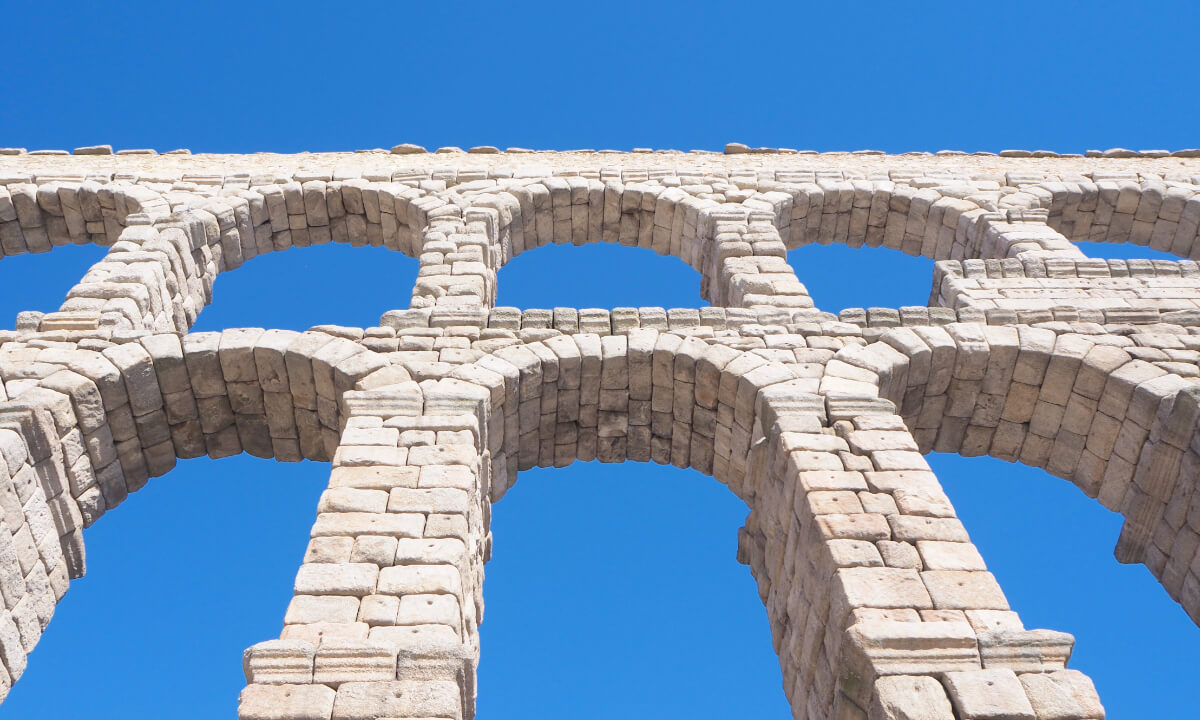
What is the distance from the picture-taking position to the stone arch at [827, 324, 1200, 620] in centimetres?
781

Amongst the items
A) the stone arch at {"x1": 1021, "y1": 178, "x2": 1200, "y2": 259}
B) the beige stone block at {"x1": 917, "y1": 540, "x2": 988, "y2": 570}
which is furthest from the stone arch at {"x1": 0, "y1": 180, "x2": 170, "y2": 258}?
the stone arch at {"x1": 1021, "y1": 178, "x2": 1200, "y2": 259}

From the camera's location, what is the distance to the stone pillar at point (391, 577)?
5.41m

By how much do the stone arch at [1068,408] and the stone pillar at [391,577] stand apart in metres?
3.08

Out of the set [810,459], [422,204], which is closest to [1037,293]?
[810,459]

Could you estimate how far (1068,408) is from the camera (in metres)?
8.61

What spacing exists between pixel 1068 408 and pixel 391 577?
564 centimetres

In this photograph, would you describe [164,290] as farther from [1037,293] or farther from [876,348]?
[1037,293]

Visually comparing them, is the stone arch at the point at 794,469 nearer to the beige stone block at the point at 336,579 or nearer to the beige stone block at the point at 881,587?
the beige stone block at the point at 881,587

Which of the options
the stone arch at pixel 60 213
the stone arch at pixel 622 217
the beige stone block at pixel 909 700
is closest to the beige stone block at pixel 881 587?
the beige stone block at pixel 909 700

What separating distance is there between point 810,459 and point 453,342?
10.4 feet

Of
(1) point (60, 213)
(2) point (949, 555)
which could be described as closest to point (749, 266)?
(2) point (949, 555)

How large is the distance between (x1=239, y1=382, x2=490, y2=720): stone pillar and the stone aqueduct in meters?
0.02

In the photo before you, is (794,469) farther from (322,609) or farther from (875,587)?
(322,609)

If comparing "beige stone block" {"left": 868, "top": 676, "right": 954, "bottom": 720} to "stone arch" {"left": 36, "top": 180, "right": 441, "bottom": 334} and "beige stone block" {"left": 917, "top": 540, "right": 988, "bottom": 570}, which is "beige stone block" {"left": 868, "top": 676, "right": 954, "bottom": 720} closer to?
"beige stone block" {"left": 917, "top": 540, "right": 988, "bottom": 570}
